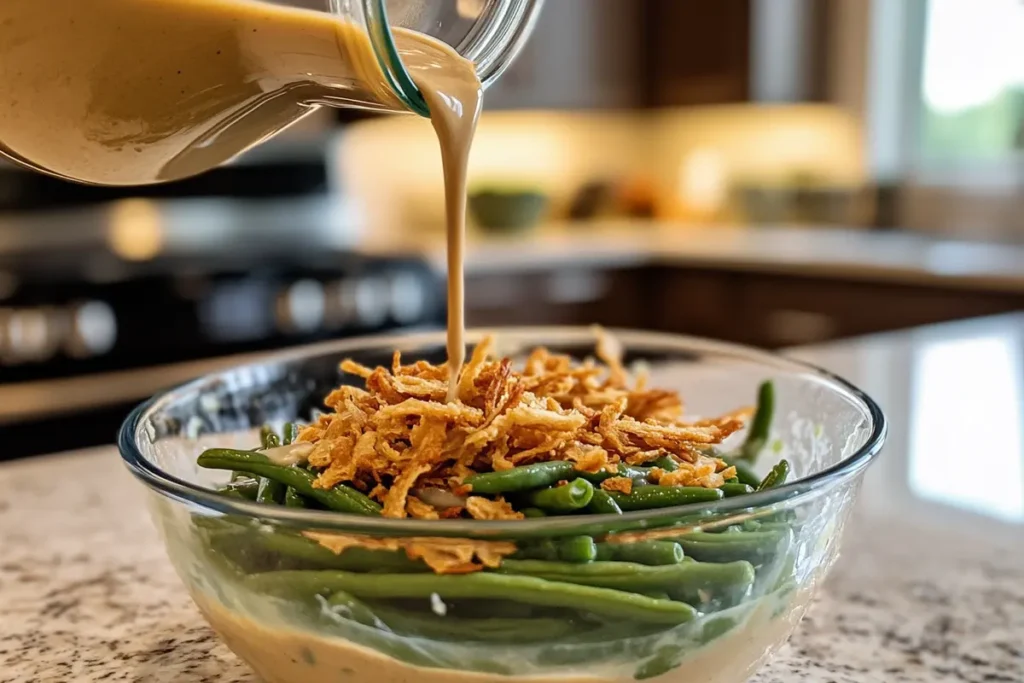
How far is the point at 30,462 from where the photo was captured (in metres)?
1.16

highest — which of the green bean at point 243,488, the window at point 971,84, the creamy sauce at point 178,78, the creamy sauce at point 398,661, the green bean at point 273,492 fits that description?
the window at point 971,84

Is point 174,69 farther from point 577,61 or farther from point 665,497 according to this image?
point 577,61

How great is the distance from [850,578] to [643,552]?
392 mm

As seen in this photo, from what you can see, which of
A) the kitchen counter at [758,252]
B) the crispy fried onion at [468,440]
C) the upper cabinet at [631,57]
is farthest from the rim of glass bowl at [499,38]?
the upper cabinet at [631,57]

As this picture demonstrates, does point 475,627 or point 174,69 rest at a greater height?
point 174,69

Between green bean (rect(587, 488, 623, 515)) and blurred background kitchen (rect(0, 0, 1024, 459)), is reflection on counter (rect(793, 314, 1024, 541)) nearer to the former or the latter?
green bean (rect(587, 488, 623, 515))

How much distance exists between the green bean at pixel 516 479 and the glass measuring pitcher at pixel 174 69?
0.25 metres

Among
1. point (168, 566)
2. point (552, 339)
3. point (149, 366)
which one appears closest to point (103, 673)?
point (168, 566)

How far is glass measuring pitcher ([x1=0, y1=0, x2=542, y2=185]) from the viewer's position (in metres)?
0.63

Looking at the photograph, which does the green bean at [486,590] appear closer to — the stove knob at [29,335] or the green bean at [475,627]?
the green bean at [475,627]

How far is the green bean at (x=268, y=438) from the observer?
2.43 ft

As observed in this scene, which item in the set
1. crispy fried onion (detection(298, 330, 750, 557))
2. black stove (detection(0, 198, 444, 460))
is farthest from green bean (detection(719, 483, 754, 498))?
Answer: black stove (detection(0, 198, 444, 460))

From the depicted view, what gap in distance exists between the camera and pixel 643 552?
20.1 inches


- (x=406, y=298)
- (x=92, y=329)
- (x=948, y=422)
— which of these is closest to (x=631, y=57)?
(x=406, y=298)
